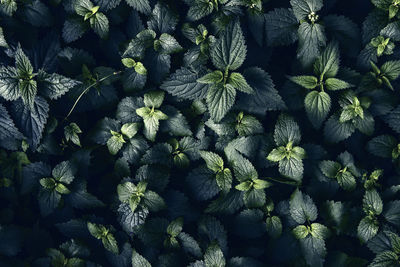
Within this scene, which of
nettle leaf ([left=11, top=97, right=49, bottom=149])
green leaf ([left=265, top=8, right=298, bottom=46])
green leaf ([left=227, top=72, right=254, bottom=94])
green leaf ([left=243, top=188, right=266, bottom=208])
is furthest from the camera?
green leaf ([left=265, top=8, right=298, bottom=46])

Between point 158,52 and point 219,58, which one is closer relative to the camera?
point 219,58

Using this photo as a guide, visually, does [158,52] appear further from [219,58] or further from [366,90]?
[366,90]

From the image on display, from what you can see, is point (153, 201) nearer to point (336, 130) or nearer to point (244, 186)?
point (244, 186)

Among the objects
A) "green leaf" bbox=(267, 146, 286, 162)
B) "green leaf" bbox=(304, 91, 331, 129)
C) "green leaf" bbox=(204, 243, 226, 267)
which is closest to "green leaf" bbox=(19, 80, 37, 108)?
"green leaf" bbox=(204, 243, 226, 267)

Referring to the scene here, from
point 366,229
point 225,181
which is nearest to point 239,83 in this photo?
point 225,181

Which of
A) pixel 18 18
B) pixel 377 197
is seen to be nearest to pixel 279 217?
pixel 377 197

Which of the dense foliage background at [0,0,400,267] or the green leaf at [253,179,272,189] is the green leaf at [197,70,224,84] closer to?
the dense foliage background at [0,0,400,267]
